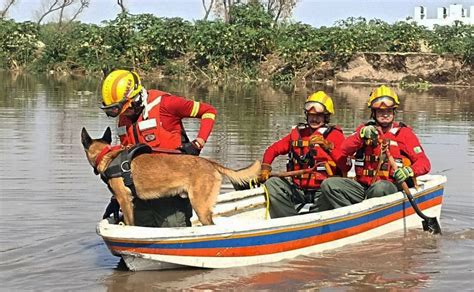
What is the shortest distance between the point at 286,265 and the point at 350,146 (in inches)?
62.3

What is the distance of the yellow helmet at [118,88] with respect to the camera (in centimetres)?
770

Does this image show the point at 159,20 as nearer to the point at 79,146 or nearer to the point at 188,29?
the point at 188,29

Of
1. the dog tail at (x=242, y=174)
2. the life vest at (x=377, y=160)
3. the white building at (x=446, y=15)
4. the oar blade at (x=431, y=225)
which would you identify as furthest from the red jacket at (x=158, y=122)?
the white building at (x=446, y=15)

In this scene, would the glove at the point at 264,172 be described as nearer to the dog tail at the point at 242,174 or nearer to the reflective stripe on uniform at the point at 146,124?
the dog tail at the point at 242,174

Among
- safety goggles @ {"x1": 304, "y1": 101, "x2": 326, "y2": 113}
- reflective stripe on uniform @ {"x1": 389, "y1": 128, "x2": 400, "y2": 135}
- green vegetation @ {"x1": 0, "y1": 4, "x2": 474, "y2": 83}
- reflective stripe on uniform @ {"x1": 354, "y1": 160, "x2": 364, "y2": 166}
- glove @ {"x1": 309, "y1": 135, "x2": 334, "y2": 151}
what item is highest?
green vegetation @ {"x1": 0, "y1": 4, "x2": 474, "y2": 83}

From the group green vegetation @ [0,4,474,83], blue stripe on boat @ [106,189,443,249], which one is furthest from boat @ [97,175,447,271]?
green vegetation @ [0,4,474,83]

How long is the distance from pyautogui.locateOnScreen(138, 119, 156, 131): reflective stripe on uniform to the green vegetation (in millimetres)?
32600

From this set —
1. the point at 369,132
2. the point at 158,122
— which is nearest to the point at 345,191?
the point at 369,132

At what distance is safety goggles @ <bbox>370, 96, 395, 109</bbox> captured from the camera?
30.4ft

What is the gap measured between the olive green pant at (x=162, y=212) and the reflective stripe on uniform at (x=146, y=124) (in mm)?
636

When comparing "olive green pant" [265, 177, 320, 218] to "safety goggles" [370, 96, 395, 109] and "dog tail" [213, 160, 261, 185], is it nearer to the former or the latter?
"safety goggles" [370, 96, 395, 109]

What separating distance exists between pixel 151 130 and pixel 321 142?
1.95 metres

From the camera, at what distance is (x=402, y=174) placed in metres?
8.94

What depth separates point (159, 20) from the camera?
148 feet
